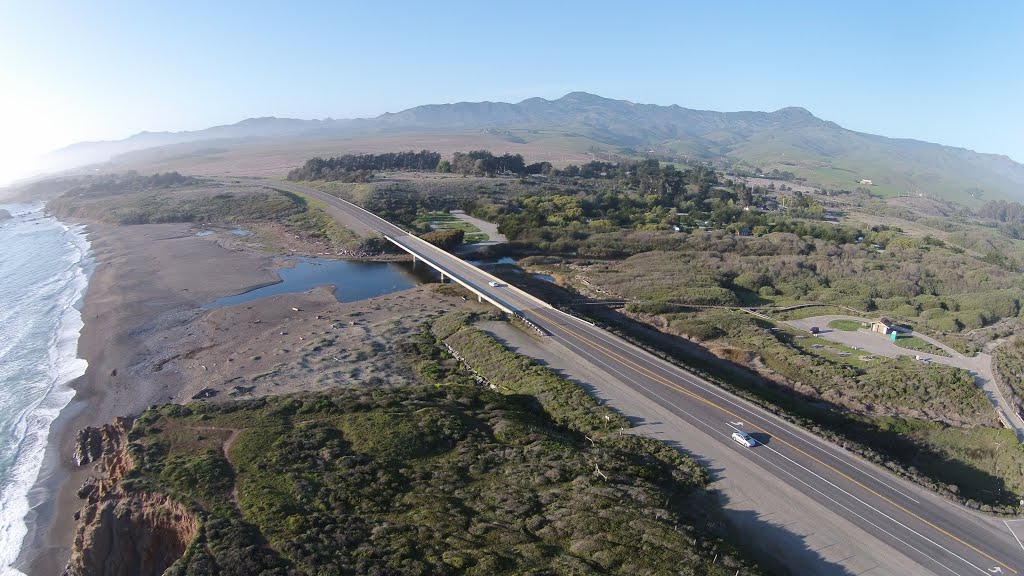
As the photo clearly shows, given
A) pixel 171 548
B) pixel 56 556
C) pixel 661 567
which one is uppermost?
pixel 661 567

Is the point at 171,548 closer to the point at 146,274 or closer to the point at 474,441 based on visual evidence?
the point at 474,441

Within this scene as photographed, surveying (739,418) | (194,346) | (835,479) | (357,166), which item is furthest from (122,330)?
(357,166)

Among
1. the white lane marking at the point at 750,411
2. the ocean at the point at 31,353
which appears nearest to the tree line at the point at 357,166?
the ocean at the point at 31,353

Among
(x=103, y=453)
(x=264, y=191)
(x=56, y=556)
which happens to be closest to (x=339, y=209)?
(x=264, y=191)

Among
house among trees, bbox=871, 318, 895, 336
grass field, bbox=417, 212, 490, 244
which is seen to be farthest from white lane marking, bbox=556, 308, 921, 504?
grass field, bbox=417, 212, 490, 244

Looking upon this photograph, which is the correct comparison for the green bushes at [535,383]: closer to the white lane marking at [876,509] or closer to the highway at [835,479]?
the highway at [835,479]

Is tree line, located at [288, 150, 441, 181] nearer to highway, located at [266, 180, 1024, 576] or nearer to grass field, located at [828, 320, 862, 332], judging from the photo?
grass field, located at [828, 320, 862, 332]
